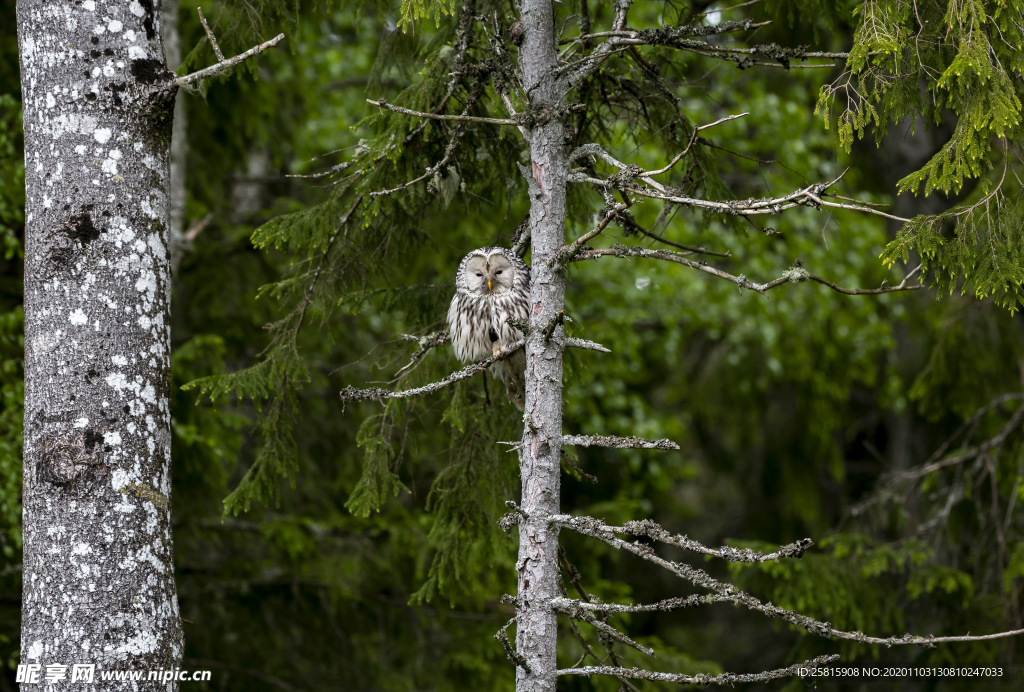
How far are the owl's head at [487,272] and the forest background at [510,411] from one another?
30 centimetres

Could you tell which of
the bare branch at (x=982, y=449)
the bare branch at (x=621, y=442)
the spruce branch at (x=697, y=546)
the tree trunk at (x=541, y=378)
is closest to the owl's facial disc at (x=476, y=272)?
the tree trunk at (x=541, y=378)

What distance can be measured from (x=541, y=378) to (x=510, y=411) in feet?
3.45

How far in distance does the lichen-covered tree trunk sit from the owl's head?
49.6 inches

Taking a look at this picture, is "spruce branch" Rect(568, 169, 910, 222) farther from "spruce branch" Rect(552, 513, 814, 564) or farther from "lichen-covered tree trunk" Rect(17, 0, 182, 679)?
"lichen-covered tree trunk" Rect(17, 0, 182, 679)

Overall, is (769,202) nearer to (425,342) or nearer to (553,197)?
(553,197)

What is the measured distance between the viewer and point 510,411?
13.3ft

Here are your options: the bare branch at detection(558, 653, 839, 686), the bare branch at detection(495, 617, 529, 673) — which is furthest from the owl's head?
the bare branch at detection(558, 653, 839, 686)

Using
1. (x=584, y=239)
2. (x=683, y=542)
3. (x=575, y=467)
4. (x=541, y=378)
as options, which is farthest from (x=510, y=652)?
(x=584, y=239)

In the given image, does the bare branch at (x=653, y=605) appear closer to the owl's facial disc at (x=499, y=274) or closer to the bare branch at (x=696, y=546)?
the bare branch at (x=696, y=546)

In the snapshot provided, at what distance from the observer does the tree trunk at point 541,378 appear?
2.97 m

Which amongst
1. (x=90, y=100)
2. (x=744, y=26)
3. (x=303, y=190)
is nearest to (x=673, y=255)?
(x=744, y=26)

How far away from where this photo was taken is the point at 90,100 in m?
3.29

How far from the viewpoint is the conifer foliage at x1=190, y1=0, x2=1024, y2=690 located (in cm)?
281

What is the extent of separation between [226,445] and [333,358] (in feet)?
6.91
